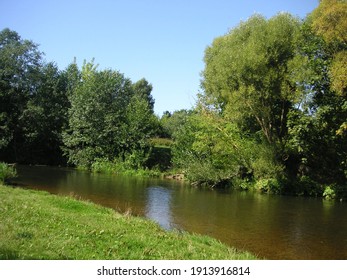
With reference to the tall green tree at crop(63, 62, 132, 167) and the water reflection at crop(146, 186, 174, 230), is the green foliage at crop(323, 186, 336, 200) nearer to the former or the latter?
the water reflection at crop(146, 186, 174, 230)

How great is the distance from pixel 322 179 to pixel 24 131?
1442 inches

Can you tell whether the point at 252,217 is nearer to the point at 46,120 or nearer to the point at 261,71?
Answer: the point at 261,71

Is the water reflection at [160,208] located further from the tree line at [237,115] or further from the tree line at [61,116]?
the tree line at [61,116]

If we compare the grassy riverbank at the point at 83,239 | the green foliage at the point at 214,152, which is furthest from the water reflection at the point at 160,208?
the green foliage at the point at 214,152

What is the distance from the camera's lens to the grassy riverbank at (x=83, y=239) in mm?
7637

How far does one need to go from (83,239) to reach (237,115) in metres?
21.8

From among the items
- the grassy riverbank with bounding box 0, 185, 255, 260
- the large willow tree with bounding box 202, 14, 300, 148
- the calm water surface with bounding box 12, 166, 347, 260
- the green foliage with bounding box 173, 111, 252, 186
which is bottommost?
the calm water surface with bounding box 12, 166, 347, 260

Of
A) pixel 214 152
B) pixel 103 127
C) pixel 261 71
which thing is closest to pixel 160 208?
pixel 261 71

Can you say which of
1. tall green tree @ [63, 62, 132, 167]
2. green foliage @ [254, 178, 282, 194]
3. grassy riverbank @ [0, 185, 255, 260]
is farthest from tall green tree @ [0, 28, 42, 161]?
grassy riverbank @ [0, 185, 255, 260]

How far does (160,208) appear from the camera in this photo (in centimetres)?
1864

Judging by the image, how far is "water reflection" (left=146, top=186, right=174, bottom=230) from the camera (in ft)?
50.5

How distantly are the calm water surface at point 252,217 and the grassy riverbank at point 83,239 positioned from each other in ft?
8.97

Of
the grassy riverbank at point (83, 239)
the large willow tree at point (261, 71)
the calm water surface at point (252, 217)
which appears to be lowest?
the calm water surface at point (252, 217)

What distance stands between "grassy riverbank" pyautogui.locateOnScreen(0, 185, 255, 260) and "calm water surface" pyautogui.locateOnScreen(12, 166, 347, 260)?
2733 mm
